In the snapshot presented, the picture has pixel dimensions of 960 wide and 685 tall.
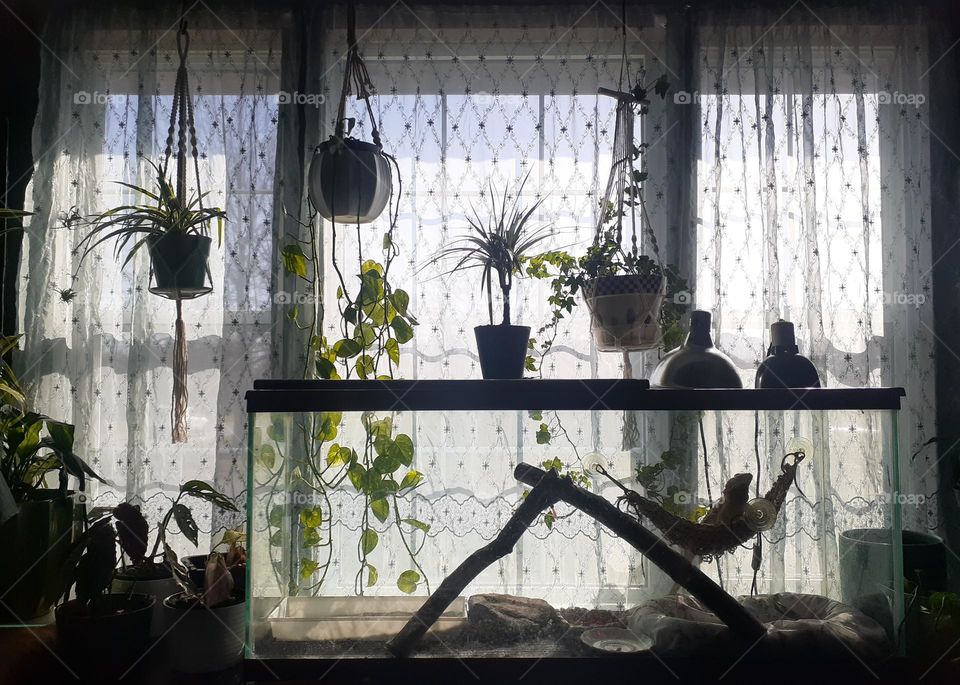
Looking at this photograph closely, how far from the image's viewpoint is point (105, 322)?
2283 millimetres

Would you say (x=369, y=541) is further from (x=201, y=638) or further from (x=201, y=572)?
(x=201, y=572)

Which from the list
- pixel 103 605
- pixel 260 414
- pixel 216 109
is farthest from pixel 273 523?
pixel 216 109

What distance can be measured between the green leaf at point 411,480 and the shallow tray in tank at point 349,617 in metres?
0.21

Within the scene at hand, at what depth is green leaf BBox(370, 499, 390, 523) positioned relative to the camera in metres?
1.19

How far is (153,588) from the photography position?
153 cm

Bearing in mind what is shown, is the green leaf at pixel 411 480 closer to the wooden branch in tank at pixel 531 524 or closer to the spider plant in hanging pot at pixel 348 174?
the wooden branch in tank at pixel 531 524

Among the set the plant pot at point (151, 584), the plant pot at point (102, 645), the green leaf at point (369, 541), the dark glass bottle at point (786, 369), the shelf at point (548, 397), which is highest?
the dark glass bottle at point (786, 369)

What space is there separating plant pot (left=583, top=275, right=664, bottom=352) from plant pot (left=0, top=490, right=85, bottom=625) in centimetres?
142

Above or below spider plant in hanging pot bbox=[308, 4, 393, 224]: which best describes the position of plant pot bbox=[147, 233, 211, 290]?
below

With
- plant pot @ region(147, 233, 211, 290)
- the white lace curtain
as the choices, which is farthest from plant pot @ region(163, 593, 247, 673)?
the white lace curtain

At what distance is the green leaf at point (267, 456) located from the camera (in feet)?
3.81

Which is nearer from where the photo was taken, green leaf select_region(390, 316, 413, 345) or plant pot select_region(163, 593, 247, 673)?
plant pot select_region(163, 593, 247, 673)

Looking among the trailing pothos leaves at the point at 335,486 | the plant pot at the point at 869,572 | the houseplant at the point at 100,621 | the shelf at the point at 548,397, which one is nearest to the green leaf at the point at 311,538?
the trailing pothos leaves at the point at 335,486

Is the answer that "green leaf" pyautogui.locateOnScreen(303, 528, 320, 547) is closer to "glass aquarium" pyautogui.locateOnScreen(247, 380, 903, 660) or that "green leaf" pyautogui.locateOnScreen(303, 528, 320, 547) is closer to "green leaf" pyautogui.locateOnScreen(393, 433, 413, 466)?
"glass aquarium" pyautogui.locateOnScreen(247, 380, 903, 660)
